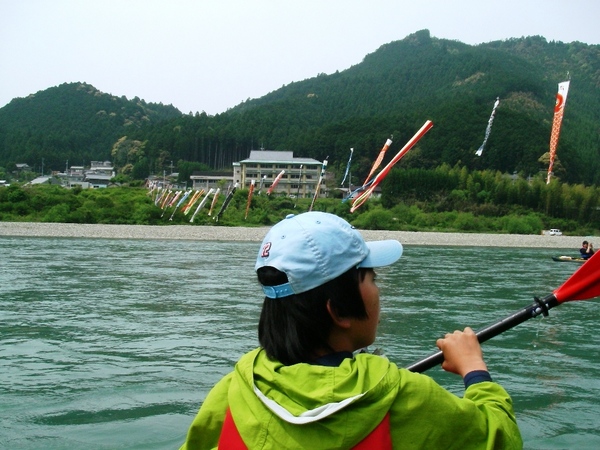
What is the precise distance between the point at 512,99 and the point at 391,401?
384 ft

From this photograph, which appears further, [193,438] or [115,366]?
[115,366]

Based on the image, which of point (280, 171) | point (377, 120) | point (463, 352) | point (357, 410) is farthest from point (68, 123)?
point (357, 410)

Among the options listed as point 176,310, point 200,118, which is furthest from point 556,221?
point 200,118

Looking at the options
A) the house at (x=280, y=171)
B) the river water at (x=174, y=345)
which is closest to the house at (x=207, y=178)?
the house at (x=280, y=171)

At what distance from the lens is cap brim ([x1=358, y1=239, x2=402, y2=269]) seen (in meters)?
1.62

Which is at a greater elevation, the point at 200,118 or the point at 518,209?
the point at 200,118

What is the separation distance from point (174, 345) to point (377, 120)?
273 ft

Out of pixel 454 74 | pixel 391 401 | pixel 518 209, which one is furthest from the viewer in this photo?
pixel 454 74

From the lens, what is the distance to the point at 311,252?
1.55 m

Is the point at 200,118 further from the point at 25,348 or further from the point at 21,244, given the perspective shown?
the point at 25,348

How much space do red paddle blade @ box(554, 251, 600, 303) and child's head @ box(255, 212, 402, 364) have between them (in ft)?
2.43

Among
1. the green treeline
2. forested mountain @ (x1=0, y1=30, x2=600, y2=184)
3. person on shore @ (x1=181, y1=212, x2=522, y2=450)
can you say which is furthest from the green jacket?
the green treeline

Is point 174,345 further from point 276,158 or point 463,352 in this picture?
point 276,158

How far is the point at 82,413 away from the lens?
5816mm
